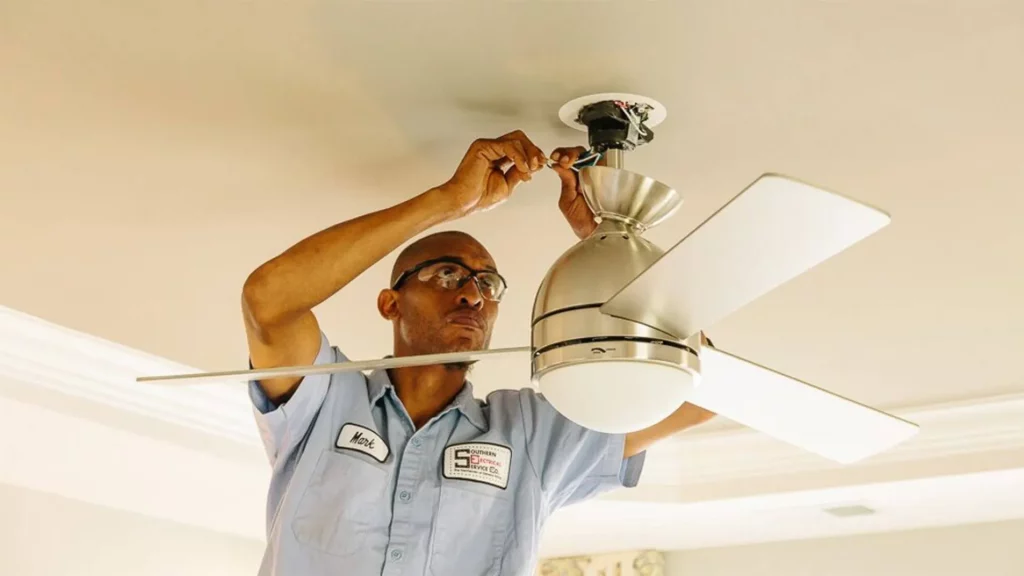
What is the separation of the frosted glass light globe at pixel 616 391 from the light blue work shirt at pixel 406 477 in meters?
0.43

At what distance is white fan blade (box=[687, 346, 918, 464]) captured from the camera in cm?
145

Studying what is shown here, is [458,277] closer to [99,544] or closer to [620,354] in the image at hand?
[620,354]

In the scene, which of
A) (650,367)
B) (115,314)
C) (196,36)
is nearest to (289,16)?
(196,36)

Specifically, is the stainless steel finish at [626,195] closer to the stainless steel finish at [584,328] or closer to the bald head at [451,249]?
the stainless steel finish at [584,328]

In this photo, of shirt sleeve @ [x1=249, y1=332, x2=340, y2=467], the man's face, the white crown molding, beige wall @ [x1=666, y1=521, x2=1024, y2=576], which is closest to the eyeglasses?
the man's face

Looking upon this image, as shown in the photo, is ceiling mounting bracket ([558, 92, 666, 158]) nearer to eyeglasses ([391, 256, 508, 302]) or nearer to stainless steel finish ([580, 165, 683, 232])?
stainless steel finish ([580, 165, 683, 232])

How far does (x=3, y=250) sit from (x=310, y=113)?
2.86ft

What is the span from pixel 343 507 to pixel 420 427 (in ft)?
0.68

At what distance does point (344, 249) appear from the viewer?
1.52 metres

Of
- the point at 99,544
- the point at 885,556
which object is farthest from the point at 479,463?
the point at 885,556

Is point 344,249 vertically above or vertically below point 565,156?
below

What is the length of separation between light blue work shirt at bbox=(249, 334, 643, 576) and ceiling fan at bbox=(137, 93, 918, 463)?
28cm

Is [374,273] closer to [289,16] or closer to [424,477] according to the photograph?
[424,477]

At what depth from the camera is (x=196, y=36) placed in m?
1.55
